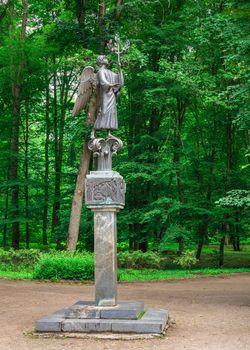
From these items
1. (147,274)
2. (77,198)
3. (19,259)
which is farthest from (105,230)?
(19,259)

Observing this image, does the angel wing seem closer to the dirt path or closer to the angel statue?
the angel statue

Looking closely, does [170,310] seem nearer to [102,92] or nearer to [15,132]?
[102,92]

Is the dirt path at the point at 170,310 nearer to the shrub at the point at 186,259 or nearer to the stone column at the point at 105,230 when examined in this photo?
the stone column at the point at 105,230

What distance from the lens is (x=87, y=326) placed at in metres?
8.88

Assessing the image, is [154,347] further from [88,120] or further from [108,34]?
[108,34]

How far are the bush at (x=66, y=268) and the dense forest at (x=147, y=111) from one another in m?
3.33

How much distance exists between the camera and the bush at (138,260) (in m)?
21.1

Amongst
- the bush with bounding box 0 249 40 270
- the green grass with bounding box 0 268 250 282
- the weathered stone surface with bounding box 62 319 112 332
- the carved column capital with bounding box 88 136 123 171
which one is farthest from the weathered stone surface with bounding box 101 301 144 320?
the bush with bounding box 0 249 40 270

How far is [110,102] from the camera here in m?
10.3

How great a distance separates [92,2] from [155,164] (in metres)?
7.70

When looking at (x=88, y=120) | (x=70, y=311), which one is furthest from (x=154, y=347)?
(x=88, y=120)

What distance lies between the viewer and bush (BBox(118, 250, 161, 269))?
21.1m

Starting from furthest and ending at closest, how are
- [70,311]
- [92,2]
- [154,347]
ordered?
[92,2] < [70,311] < [154,347]

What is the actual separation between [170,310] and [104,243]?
2944mm
